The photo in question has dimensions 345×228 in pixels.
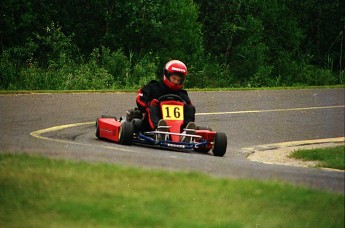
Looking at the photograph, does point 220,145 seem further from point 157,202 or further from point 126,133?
point 157,202

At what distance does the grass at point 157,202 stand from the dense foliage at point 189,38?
16.2 meters

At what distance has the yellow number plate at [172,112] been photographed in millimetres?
7727

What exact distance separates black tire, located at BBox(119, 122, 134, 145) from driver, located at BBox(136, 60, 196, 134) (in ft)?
0.97

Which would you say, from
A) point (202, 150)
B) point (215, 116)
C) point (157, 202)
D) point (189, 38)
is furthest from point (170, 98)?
point (189, 38)

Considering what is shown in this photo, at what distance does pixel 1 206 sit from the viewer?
7.86 feet

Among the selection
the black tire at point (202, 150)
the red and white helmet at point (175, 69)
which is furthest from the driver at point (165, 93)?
the black tire at point (202, 150)

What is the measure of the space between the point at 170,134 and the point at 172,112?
32cm

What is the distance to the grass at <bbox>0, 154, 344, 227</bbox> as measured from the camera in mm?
2133

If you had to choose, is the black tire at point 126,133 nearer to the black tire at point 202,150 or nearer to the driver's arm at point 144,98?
the driver's arm at point 144,98

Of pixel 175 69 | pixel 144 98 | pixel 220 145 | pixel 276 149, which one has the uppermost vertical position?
pixel 175 69

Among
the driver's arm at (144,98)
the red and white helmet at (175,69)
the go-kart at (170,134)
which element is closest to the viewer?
the go-kart at (170,134)

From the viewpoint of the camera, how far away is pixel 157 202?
2.26 m

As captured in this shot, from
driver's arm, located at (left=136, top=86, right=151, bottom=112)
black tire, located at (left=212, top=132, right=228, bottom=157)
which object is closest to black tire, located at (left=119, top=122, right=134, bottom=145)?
driver's arm, located at (left=136, top=86, right=151, bottom=112)

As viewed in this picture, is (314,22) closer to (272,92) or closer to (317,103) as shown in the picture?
(272,92)
